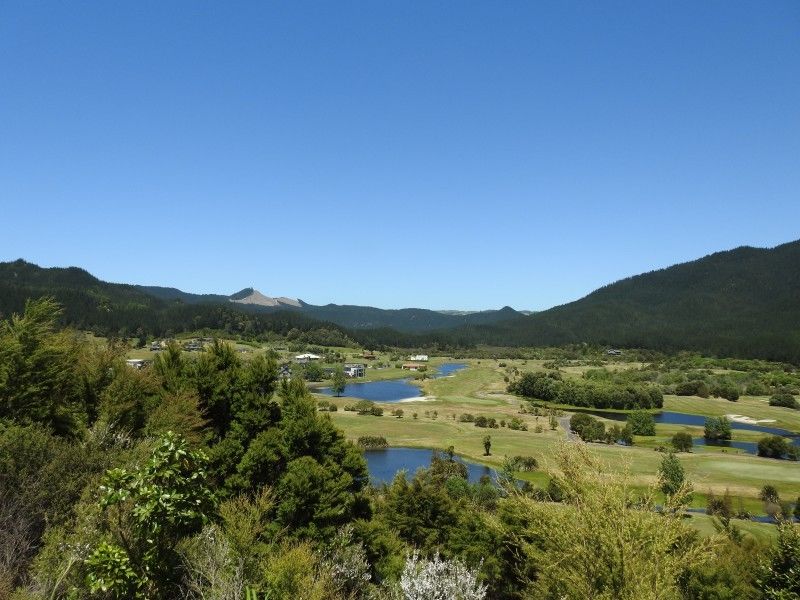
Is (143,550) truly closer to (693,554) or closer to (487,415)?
(693,554)

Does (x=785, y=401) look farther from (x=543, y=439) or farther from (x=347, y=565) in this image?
(x=347, y=565)

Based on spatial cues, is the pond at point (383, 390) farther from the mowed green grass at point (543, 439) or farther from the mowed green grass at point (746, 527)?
the mowed green grass at point (746, 527)

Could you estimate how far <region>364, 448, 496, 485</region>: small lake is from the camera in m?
65.9

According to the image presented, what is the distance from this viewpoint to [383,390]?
158000 millimetres

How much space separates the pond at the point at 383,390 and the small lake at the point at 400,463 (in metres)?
56.1

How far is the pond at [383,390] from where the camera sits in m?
141

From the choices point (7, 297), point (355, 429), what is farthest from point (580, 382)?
point (7, 297)

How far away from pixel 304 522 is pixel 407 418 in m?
83.4

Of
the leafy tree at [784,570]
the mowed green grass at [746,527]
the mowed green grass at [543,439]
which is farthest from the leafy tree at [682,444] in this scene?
the leafy tree at [784,570]

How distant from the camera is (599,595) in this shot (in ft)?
40.2

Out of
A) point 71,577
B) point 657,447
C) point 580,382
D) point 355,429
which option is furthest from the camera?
point 580,382

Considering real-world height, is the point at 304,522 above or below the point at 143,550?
below

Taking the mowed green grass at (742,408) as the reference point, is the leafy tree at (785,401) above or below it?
above

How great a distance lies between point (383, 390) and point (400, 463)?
85.8 m
